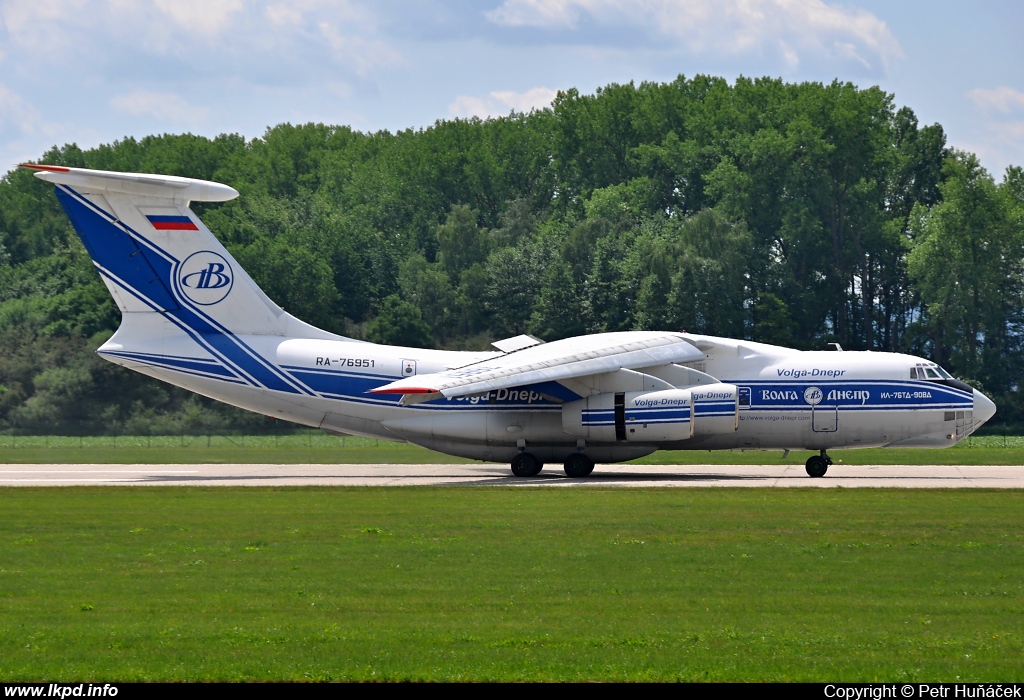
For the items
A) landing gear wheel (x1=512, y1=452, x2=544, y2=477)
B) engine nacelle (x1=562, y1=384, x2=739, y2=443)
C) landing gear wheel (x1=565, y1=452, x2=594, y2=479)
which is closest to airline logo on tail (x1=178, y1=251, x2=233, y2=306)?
landing gear wheel (x1=512, y1=452, x2=544, y2=477)

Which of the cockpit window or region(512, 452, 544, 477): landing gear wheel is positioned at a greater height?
the cockpit window

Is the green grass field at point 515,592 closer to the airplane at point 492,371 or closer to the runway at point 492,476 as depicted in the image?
the runway at point 492,476

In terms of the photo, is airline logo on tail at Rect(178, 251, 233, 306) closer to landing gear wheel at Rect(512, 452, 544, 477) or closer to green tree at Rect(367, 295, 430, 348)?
landing gear wheel at Rect(512, 452, 544, 477)

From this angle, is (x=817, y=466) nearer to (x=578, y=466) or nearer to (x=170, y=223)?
(x=578, y=466)

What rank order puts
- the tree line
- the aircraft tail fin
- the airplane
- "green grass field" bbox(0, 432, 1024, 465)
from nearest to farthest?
the airplane
the aircraft tail fin
"green grass field" bbox(0, 432, 1024, 465)
the tree line

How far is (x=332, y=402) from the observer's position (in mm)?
32344

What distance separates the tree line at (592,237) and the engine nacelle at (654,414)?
22.8m

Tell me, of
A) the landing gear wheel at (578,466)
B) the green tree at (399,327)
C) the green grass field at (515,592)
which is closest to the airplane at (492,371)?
the landing gear wheel at (578,466)

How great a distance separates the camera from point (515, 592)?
1373cm

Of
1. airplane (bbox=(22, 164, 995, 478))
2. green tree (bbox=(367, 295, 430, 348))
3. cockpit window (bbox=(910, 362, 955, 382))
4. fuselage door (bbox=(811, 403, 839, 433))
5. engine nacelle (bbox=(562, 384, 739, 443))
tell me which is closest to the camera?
engine nacelle (bbox=(562, 384, 739, 443))

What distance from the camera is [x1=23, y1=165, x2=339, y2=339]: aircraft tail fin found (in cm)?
3166

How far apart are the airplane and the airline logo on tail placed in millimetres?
37

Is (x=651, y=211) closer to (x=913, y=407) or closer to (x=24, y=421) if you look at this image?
(x=24, y=421)

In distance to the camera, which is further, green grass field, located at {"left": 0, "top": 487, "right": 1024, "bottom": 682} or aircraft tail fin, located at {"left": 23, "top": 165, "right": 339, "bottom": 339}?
aircraft tail fin, located at {"left": 23, "top": 165, "right": 339, "bottom": 339}
